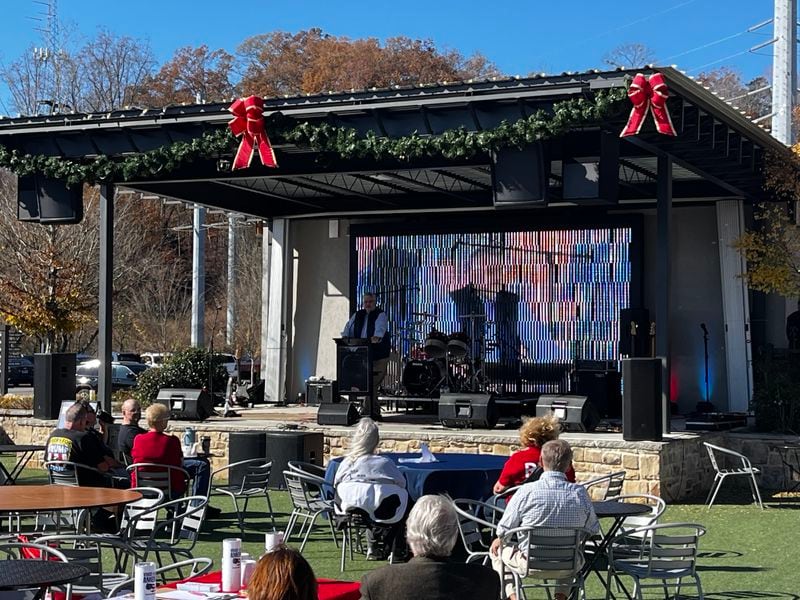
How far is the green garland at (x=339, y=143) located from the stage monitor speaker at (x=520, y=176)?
145 millimetres

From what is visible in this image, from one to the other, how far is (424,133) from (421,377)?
18.4 feet

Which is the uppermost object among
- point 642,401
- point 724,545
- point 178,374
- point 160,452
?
point 178,374

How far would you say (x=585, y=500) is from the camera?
6.77 m

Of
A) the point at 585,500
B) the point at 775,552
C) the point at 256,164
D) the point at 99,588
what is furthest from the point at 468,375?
the point at 99,588

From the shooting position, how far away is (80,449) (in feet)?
30.7

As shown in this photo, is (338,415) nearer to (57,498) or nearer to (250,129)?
(250,129)

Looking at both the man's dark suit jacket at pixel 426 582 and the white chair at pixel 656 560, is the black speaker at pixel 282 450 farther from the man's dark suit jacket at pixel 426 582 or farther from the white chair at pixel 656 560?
the man's dark suit jacket at pixel 426 582

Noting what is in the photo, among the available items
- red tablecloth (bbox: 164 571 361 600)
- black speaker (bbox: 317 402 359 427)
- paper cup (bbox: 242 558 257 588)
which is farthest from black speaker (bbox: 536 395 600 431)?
paper cup (bbox: 242 558 257 588)

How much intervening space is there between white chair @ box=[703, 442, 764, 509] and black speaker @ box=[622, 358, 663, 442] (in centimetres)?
56

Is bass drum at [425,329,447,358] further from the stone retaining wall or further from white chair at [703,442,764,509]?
white chair at [703,442,764,509]

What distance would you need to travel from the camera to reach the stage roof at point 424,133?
12570 mm

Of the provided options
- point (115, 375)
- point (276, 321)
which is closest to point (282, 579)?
point (276, 321)

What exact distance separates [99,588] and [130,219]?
28.2 metres

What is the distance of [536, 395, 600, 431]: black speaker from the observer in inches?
539
